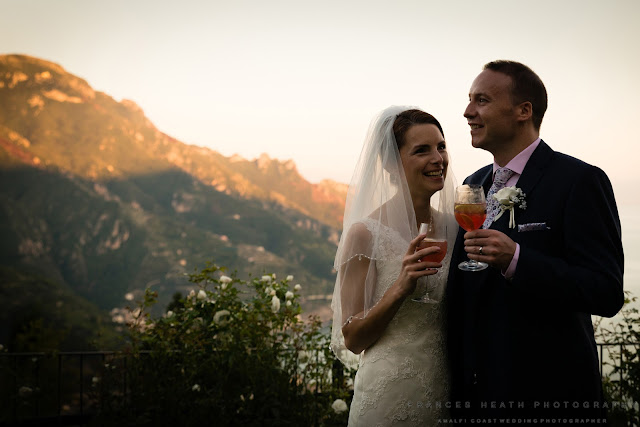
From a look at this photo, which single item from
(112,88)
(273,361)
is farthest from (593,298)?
(112,88)

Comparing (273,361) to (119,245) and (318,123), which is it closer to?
(318,123)

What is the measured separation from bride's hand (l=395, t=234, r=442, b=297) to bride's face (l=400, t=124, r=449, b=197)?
0.57 m

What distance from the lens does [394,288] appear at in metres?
2.38

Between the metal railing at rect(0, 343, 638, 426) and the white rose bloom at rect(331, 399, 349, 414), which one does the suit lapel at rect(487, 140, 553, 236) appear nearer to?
the white rose bloom at rect(331, 399, 349, 414)

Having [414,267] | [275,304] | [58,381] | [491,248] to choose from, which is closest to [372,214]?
[414,267]

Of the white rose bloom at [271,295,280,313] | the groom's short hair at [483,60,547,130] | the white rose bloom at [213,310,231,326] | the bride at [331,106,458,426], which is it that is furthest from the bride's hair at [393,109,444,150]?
the white rose bloom at [213,310,231,326]

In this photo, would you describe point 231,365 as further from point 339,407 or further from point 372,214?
point 372,214

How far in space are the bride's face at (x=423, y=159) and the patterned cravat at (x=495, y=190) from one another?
290mm

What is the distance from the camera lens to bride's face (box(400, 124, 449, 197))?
2.74m

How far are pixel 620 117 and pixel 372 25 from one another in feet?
Result: 44.1

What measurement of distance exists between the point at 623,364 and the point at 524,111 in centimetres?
353

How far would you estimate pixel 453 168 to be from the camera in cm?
312

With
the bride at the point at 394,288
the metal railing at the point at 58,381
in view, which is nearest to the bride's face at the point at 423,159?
the bride at the point at 394,288

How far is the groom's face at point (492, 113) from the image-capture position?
245 centimetres
